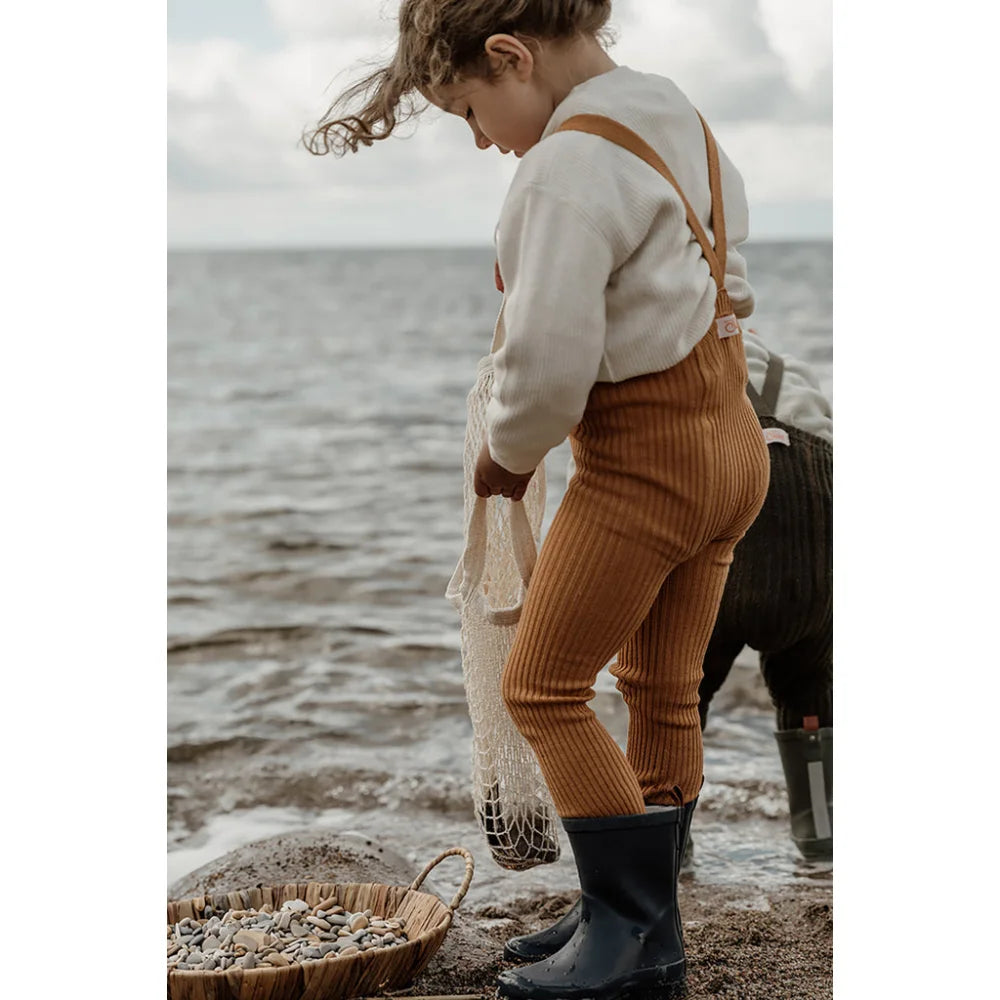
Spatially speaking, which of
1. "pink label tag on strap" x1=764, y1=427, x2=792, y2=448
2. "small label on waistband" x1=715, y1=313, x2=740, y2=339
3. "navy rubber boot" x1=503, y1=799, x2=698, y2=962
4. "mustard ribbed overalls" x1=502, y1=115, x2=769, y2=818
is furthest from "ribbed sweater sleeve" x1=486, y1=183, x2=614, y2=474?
"pink label tag on strap" x1=764, y1=427, x2=792, y2=448

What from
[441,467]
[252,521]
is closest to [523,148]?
[252,521]

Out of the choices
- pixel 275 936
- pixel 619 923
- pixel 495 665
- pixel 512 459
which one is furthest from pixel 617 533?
pixel 275 936

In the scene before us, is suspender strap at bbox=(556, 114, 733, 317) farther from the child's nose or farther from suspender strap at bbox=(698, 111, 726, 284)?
the child's nose

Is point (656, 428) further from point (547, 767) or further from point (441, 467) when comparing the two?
point (441, 467)

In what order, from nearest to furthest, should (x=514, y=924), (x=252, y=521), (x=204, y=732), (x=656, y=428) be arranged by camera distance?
1. (x=656, y=428)
2. (x=514, y=924)
3. (x=204, y=732)
4. (x=252, y=521)

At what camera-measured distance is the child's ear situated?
5.39ft

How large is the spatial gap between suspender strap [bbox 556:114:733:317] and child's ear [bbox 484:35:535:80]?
0.09 m

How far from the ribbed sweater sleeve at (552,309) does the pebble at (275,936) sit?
84 centimetres

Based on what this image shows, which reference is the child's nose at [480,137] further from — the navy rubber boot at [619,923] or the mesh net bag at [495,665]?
the navy rubber boot at [619,923]

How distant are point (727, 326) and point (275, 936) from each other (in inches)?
44.2

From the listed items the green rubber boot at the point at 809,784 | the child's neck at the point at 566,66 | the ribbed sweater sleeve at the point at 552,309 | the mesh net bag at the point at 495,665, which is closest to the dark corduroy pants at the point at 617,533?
the ribbed sweater sleeve at the point at 552,309

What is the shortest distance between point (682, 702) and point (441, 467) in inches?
307

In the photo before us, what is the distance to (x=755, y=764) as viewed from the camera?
380 cm

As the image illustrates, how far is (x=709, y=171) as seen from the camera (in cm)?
174
